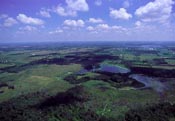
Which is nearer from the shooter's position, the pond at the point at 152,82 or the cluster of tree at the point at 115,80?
the pond at the point at 152,82

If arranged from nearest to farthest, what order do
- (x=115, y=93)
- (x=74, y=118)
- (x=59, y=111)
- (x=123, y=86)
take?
(x=74, y=118), (x=59, y=111), (x=115, y=93), (x=123, y=86)

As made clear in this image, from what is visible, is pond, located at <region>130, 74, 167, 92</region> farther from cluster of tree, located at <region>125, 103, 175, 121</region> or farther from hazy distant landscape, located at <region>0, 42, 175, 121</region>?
cluster of tree, located at <region>125, 103, 175, 121</region>

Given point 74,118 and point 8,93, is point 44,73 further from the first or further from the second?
point 74,118

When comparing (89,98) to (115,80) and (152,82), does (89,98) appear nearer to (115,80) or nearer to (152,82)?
(115,80)

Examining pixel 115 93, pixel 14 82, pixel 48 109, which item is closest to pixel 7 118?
pixel 48 109

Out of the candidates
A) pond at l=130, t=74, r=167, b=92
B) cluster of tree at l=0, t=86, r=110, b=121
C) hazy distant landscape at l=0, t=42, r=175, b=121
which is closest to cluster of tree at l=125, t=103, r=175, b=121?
hazy distant landscape at l=0, t=42, r=175, b=121

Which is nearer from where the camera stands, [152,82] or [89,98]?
[89,98]

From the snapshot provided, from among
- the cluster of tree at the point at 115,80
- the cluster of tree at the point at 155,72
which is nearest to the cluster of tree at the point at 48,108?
the cluster of tree at the point at 115,80

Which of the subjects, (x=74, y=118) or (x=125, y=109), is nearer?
(x=74, y=118)

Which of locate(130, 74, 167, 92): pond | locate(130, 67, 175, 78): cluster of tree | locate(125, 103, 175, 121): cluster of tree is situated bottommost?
locate(130, 74, 167, 92): pond

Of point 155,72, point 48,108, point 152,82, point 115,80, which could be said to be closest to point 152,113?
point 48,108

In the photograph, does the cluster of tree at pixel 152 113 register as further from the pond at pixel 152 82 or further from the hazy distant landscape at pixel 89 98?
the pond at pixel 152 82
